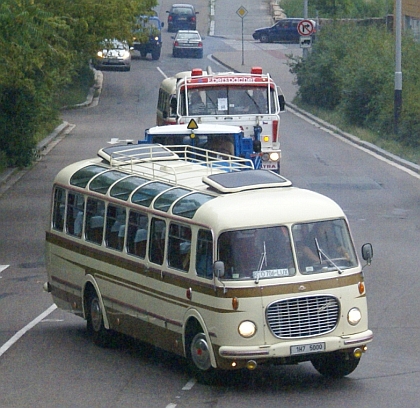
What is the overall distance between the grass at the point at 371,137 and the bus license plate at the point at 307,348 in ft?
70.6

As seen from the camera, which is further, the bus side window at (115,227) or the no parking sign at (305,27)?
the no parking sign at (305,27)

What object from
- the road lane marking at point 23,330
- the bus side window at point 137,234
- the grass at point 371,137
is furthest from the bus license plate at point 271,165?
the bus side window at point 137,234

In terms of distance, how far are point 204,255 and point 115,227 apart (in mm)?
2162

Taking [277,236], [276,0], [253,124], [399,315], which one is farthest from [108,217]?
[276,0]

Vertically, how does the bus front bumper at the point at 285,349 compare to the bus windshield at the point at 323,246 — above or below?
below

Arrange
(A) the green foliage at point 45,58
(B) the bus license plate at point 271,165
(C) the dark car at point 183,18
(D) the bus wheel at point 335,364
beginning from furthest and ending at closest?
(C) the dark car at point 183,18, (B) the bus license plate at point 271,165, (A) the green foliage at point 45,58, (D) the bus wheel at point 335,364

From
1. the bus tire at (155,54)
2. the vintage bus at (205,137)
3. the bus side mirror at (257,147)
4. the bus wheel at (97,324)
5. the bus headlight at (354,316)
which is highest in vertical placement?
the bus tire at (155,54)

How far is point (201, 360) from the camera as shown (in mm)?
11023

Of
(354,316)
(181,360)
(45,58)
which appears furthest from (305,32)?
(354,316)

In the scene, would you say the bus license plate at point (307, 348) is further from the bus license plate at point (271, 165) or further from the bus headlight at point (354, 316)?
the bus license plate at point (271, 165)

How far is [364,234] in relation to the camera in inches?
840

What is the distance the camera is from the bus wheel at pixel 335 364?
11035mm

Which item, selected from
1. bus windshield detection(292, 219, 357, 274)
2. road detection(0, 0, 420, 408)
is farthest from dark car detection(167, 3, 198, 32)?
bus windshield detection(292, 219, 357, 274)

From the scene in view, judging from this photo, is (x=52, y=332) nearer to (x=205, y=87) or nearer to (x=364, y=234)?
(x=364, y=234)
